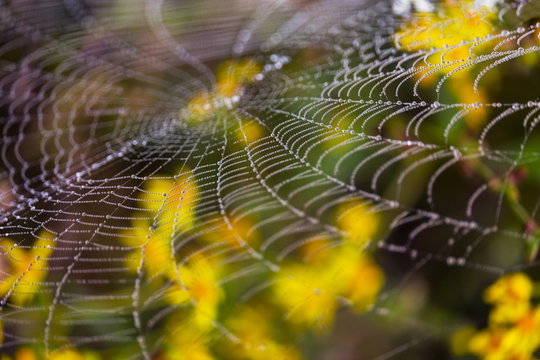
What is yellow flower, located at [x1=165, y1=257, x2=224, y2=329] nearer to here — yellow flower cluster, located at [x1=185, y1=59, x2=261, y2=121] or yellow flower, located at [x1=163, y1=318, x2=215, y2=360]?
yellow flower, located at [x1=163, y1=318, x2=215, y2=360]

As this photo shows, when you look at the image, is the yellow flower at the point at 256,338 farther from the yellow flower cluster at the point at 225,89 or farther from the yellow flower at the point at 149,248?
the yellow flower cluster at the point at 225,89

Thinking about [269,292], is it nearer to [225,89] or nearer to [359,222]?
[359,222]

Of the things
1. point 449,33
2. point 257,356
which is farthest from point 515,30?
point 257,356

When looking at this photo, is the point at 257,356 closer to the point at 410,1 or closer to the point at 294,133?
the point at 294,133

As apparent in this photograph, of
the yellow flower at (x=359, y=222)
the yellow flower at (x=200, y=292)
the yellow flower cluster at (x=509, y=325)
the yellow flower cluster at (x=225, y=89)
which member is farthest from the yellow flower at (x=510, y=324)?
the yellow flower cluster at (x=225, y=89)

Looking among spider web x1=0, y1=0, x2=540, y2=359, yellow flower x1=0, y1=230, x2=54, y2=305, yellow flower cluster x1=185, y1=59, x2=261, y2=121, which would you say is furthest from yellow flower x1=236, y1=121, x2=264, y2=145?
yellow flower x1=0, y1=230, x2=54, y2=305

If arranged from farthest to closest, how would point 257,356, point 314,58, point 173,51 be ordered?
point 173,51, point 314,58, point 257,356
